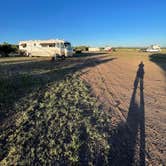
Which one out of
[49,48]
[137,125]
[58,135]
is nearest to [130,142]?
[137,125]

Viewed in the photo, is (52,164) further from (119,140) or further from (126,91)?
(126,91)

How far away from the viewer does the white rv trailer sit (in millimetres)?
32375

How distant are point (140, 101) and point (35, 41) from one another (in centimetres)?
2951

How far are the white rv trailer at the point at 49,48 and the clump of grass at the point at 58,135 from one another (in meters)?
24.8

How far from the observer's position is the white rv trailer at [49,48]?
3238 centimetres

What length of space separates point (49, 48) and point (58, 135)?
29167 millimetres

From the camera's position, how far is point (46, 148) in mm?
4656

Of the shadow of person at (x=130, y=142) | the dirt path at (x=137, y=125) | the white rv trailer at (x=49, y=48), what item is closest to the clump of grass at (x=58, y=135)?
the shadow of person at (x=130, y=142)

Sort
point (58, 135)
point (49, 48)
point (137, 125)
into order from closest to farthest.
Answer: point (58, 135) < point (137, 125) < point (49, 48)

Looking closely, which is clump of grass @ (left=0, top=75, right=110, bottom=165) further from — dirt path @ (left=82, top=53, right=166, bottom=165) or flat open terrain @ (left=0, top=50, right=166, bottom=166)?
dirt path @ (left=82, top=53, right=166, bottom=165)

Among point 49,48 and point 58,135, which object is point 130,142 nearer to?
point 58,135

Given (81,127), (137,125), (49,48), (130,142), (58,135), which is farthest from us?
(49,48)

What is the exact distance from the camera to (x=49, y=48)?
33.5 metres

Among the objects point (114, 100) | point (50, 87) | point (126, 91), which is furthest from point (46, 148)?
point (126, 91)
